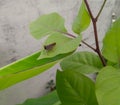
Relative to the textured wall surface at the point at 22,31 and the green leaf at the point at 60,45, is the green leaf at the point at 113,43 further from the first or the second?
the textured wall surface at the point at 22,31

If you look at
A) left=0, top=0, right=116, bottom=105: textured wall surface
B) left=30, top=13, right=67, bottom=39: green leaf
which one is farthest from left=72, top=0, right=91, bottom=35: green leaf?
left=0, top=0, right=116, bottom=105: textured wall surface

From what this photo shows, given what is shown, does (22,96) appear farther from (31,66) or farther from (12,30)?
(31,66)

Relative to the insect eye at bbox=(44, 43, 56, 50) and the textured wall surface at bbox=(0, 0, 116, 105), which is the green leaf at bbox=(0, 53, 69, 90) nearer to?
the insect eye at bbox=(44, 43, 56, 50)

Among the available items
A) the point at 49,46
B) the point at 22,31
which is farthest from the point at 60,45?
the point at 22,31

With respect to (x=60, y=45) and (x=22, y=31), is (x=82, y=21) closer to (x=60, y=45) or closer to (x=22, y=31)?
(x=60, y=45)

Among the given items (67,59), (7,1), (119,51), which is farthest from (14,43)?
(119,51)

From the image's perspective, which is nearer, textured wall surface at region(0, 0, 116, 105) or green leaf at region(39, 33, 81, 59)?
green leaf at region(39, 33, 81, 59)
